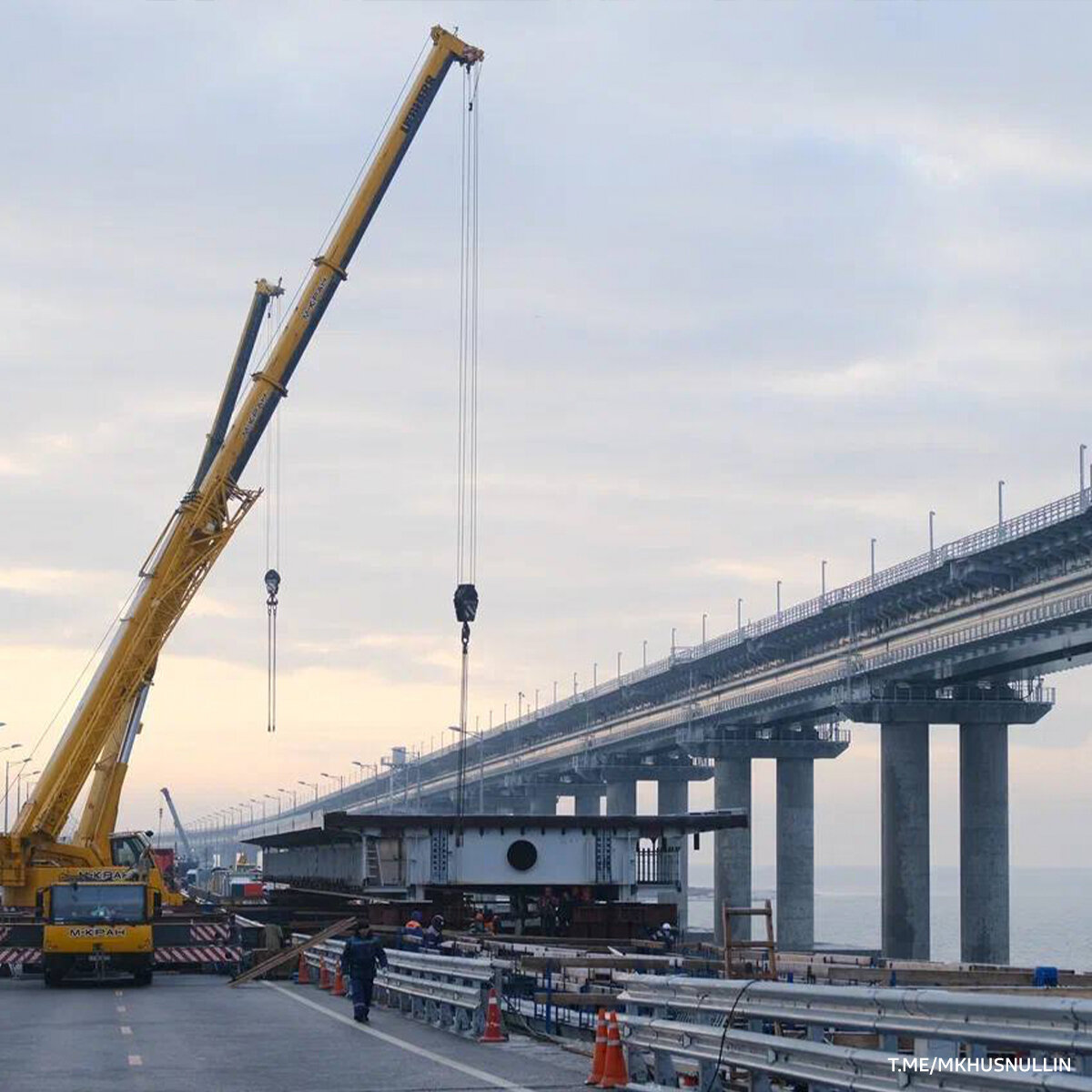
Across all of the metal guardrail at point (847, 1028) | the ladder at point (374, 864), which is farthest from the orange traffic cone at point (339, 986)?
the ladder at point (374, 864)

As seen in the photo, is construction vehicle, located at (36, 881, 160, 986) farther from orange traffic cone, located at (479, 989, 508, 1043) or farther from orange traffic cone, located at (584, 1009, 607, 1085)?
orange traffic cone, located at (584, 1009, 607, 1085)

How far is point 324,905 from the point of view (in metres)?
73.9

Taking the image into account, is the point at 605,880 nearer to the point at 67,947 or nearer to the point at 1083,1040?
the point at 67,947

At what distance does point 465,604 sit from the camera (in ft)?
167

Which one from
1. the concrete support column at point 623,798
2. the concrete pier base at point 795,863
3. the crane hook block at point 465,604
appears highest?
the crane hook block at point 465,604

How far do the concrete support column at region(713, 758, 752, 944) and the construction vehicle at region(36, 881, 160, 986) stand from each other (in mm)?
80431

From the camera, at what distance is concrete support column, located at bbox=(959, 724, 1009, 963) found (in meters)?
95.7

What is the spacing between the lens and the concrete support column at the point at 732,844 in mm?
122438

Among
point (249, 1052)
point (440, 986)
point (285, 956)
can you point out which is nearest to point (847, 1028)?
point (249, 1052)

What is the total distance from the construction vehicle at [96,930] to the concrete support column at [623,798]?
11517 centimetres

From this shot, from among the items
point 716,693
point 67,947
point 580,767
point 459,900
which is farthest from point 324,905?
point 580,767

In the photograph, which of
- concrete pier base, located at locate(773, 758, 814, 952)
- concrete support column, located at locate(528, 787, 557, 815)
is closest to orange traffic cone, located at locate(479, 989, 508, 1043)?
concrete pier base, located at locate(773, 758, 814, 952)

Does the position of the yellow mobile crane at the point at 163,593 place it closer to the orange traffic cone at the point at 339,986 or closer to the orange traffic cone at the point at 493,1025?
the orange traffic cone at the point at 339,986

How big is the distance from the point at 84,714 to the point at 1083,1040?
4535 cm
